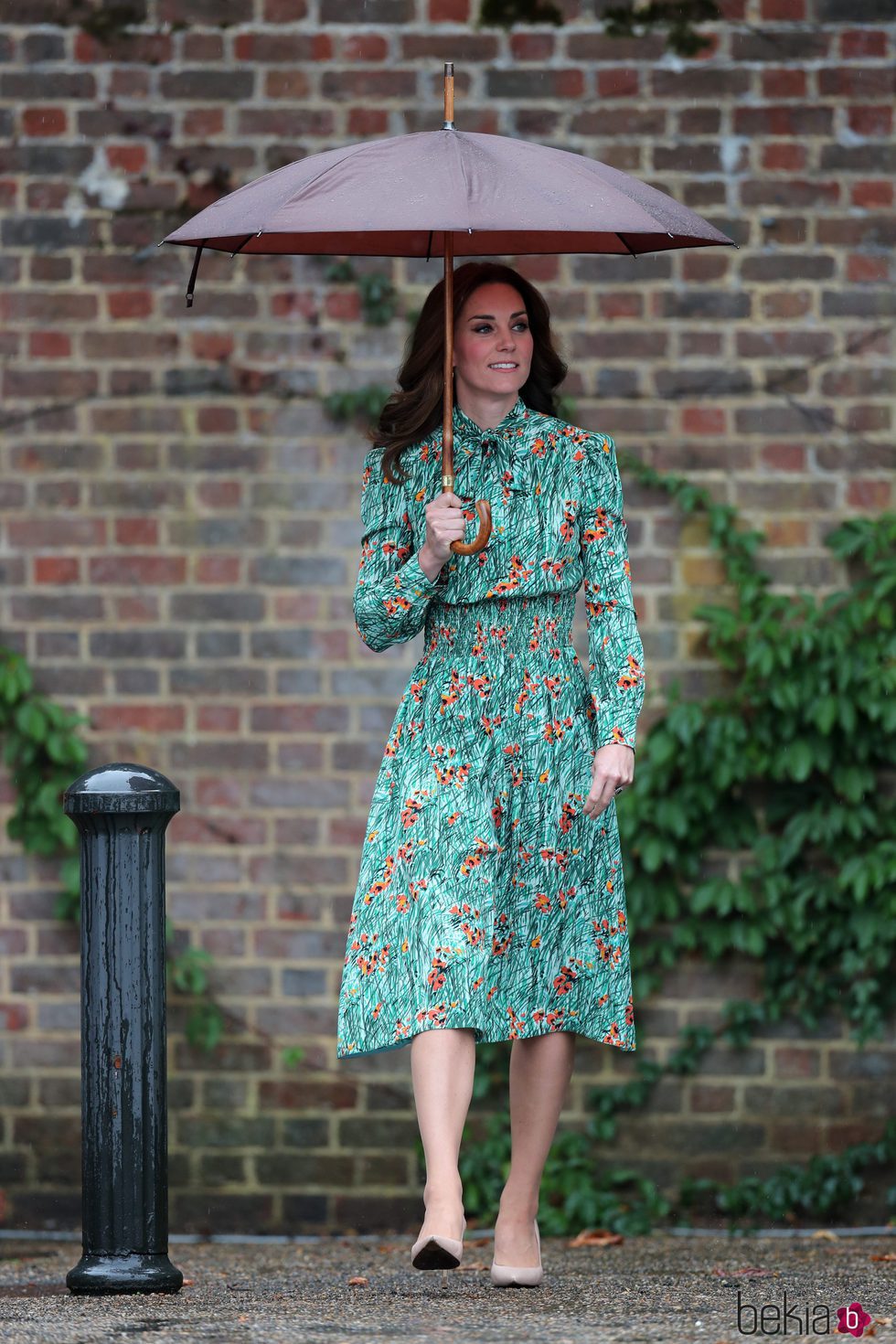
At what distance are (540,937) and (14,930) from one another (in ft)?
7.35

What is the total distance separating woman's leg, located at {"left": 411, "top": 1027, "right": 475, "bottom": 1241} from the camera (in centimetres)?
363

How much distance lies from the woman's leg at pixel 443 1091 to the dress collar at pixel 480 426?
115 centimetres

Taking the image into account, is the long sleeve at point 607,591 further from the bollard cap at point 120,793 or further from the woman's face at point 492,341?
the bollard cap at point 120,793

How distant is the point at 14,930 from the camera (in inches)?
223

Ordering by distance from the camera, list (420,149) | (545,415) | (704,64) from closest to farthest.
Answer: (420,149) < (545,415) < (704,64)

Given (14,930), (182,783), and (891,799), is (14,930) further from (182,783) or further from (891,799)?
(891,799)

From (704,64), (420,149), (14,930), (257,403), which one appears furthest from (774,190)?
(14,930)

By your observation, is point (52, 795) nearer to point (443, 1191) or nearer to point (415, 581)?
point (415, 581)

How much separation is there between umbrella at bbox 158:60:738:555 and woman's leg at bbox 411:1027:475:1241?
0.92 m

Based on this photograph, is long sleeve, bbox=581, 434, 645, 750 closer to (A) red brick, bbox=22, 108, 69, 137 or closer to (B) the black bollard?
(B) the black bollard

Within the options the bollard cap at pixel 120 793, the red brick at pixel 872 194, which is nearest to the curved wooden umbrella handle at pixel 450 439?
the bollard cap at pixel 120 793

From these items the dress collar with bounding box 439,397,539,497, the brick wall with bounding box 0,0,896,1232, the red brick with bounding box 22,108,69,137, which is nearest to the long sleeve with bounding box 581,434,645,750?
the dress collar with bounding box 439,397,539,497

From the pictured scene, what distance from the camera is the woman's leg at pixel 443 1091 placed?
3.63 metres

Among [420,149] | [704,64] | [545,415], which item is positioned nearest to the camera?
[420,149]
